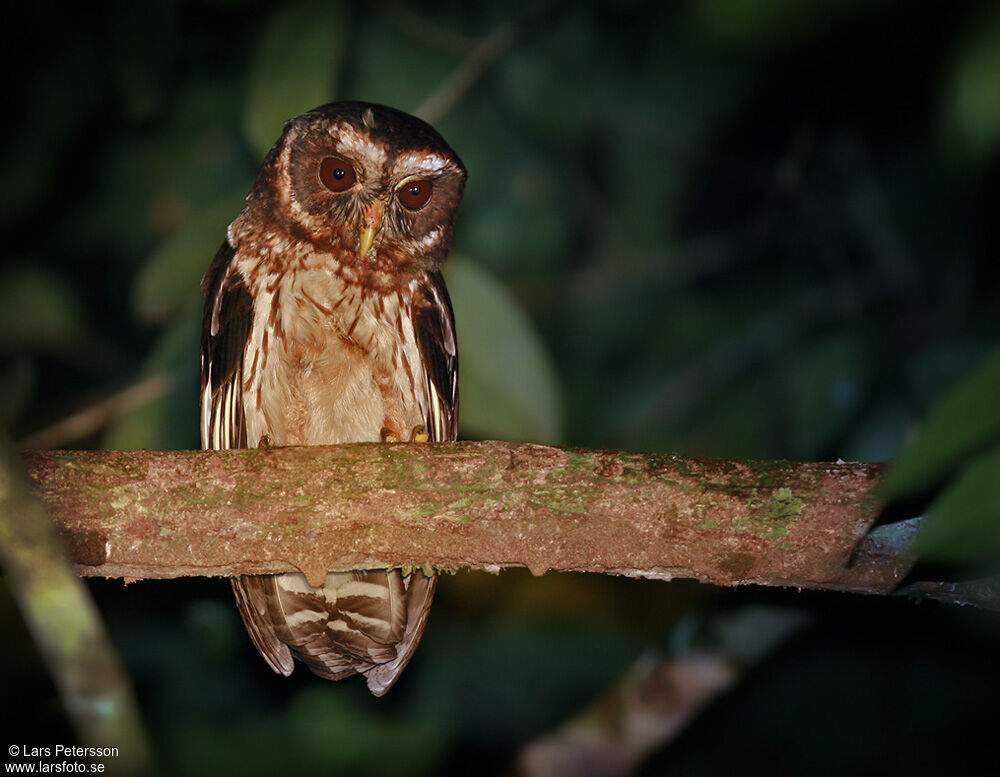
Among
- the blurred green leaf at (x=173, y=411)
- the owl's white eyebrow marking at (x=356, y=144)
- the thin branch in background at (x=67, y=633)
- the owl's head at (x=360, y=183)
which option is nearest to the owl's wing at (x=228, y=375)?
the blurred green leaf at (x=173, y=411)

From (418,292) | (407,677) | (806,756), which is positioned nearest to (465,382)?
(418,292)

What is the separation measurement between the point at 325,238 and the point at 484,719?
6.60 feet

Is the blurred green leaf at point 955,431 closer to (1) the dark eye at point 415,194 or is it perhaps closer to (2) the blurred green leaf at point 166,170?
(1) the dark eye at point 415,194

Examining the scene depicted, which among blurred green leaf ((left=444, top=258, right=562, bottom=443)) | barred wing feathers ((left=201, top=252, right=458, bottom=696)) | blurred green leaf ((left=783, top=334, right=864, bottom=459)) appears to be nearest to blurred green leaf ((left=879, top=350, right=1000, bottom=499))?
blurred green leaf ((left=444, top=258, right=562, bottom=443))

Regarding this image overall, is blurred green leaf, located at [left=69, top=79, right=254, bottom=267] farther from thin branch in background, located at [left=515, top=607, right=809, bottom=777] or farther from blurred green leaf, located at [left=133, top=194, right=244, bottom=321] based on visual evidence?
thin branch in background, located at [left=515, top=607, right=809, bottom=777]

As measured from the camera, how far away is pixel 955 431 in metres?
1.20

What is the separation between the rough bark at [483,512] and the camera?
7.36ft

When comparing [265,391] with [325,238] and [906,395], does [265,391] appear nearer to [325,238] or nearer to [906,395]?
[325,238]

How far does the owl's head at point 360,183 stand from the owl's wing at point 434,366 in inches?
5.3

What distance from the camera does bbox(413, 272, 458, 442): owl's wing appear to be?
3311mm

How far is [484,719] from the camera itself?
4242 mm

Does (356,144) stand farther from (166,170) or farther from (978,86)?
(978,86)

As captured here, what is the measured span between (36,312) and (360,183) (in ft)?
4.68

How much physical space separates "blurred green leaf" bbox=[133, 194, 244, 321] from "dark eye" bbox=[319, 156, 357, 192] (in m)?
0.37
